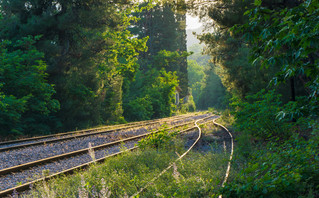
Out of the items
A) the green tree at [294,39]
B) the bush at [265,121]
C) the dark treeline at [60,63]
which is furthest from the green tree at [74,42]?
the green tree at [294,39]

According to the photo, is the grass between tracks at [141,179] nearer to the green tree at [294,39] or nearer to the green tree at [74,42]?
the green tree at [294,39]

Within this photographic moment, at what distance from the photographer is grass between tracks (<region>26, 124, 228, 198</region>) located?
4363mm

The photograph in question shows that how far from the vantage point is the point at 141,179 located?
18.0 feet

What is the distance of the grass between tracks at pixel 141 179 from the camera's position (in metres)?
4.36

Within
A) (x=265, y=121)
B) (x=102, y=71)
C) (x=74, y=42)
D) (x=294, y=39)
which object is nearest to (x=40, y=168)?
(x=294, y=39)

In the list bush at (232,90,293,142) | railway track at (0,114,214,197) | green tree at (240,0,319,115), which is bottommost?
railway track at (0,114,214,197)

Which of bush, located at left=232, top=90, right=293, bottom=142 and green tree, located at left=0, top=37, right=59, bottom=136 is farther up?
green tree, located at left=0, top=37, right=59, bottom=136

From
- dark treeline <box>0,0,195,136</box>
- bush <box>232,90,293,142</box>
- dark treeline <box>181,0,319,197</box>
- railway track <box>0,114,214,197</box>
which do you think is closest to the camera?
dark treeline <box>181,0,319,197</box>

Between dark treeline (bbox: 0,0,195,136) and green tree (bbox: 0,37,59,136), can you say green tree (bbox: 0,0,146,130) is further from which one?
green tree (bbox: 0,37,59,136)

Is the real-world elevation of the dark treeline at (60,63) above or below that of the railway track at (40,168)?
above

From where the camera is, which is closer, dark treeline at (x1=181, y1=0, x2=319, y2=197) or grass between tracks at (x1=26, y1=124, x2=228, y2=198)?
dark treeline at (x1=181, y1=0, x2=319, y2=197)

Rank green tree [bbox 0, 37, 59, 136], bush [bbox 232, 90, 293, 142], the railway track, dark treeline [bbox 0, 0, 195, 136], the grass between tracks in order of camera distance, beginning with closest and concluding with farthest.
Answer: the grass between tracks < the railway track < bush [bbox 232, 90, 293, 142] < green tree [bbox 0, 37, 59, 136] < dark treeline [bbox 0, 0, 195, 136]

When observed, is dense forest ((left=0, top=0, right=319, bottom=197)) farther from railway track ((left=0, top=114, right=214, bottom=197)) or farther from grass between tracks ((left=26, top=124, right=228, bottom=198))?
railway track ((left=0, top=114, right=214, bottom=197))

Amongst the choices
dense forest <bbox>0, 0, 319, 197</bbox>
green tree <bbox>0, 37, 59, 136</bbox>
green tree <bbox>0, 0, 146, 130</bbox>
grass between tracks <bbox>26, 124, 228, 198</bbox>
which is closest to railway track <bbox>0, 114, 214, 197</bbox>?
grass between tracks <bbox>26, 124, 228, 198</bbox>
